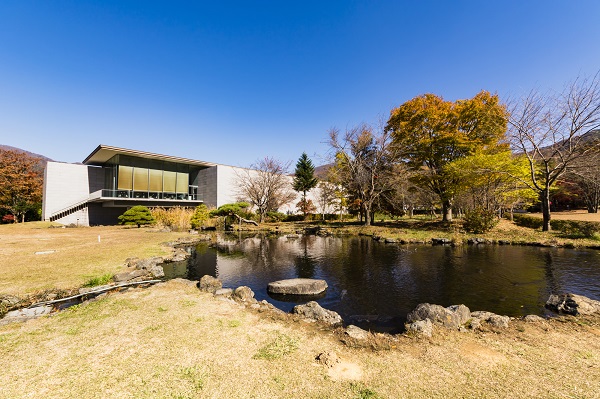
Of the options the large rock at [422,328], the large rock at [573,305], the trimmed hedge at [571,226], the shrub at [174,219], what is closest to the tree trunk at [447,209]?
the trimmed hedge at [571,226]

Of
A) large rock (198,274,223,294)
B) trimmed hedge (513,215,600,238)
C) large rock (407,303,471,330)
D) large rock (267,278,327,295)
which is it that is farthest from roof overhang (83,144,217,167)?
trimmed hedge (513,215,600,238)

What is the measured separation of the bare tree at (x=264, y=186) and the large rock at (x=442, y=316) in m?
26.9

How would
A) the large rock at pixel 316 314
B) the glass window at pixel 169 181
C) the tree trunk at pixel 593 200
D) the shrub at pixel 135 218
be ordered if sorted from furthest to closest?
the glass window at pixel 169 181 → the tree trunk at pixel 593 200 → the shrub at pixel 135 218 → the large rock at pixel 316 314

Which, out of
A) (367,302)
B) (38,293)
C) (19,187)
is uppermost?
(19,187)

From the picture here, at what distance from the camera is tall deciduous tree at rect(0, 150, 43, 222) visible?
26.7 m

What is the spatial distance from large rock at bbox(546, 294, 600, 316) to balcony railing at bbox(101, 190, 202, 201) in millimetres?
34144

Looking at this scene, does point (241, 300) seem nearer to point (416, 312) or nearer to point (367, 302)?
point (367, 302)

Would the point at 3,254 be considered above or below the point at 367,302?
above

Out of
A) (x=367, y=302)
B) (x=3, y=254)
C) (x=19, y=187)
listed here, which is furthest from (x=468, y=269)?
(x=19, y=187)

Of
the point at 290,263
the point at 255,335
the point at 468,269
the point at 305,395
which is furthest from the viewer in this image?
the point at 290,263

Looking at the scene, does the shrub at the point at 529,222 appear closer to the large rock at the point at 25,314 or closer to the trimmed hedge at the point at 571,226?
the trimmed hedge at the point at 571,226

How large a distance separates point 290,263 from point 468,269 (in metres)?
7.37

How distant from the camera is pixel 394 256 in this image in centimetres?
1249

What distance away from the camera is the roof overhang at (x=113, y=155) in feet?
84.9
